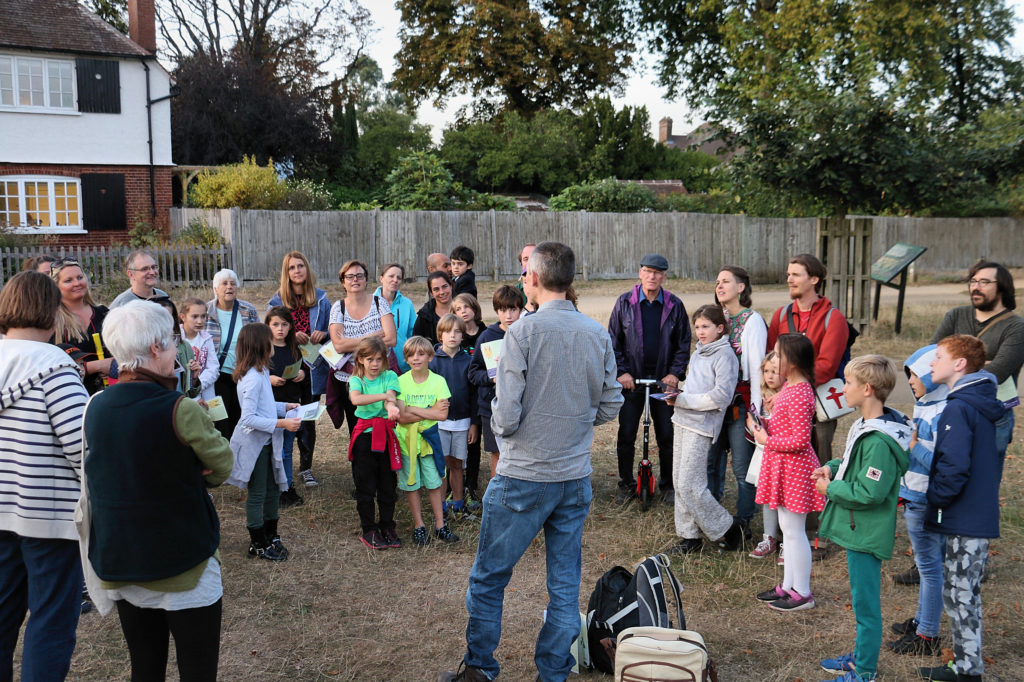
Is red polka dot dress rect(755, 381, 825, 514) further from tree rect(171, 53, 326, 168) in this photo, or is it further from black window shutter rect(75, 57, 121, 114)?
tree rect(171, 53, 326, 168)

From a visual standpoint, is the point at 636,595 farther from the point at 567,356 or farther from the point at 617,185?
the point at 617,185

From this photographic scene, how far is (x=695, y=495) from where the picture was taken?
5508 mm

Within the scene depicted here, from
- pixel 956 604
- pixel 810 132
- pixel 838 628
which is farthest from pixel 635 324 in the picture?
pixel 810 132

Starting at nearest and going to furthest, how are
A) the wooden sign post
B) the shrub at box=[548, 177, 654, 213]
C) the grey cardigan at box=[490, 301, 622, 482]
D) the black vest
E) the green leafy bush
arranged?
the black vest → the grey cardigan at box=[490, 301, 622, 482] → the wooden sign post → the shrub at box=[548, 177, 654, 213] → the green leafy bush

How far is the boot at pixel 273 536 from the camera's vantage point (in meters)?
5.60

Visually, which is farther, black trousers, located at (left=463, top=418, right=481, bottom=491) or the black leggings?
black trousers, located at (left=463, top=418, right=481, bottom=491)

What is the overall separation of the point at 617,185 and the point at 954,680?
80.8ft

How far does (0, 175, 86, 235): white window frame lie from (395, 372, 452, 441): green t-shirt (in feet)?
69.3

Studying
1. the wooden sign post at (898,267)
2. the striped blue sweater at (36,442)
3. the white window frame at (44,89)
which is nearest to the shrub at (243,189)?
the white window frame at (44,89)

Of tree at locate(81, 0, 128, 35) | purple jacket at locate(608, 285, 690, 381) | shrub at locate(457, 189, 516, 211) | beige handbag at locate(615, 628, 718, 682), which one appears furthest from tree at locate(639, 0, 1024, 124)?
tree at locate(81, 0, 128, 35)

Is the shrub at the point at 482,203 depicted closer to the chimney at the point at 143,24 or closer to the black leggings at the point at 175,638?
the chimney at the point at 143,24

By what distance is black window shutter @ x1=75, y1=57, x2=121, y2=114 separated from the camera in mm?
23266

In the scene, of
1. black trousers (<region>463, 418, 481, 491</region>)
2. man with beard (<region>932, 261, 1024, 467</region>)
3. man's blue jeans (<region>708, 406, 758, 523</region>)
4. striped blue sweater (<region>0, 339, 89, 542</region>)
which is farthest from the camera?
black trousers (<region>463, 418, 481, 491</region>)

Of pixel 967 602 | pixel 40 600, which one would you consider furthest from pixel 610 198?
pixel 40 600
